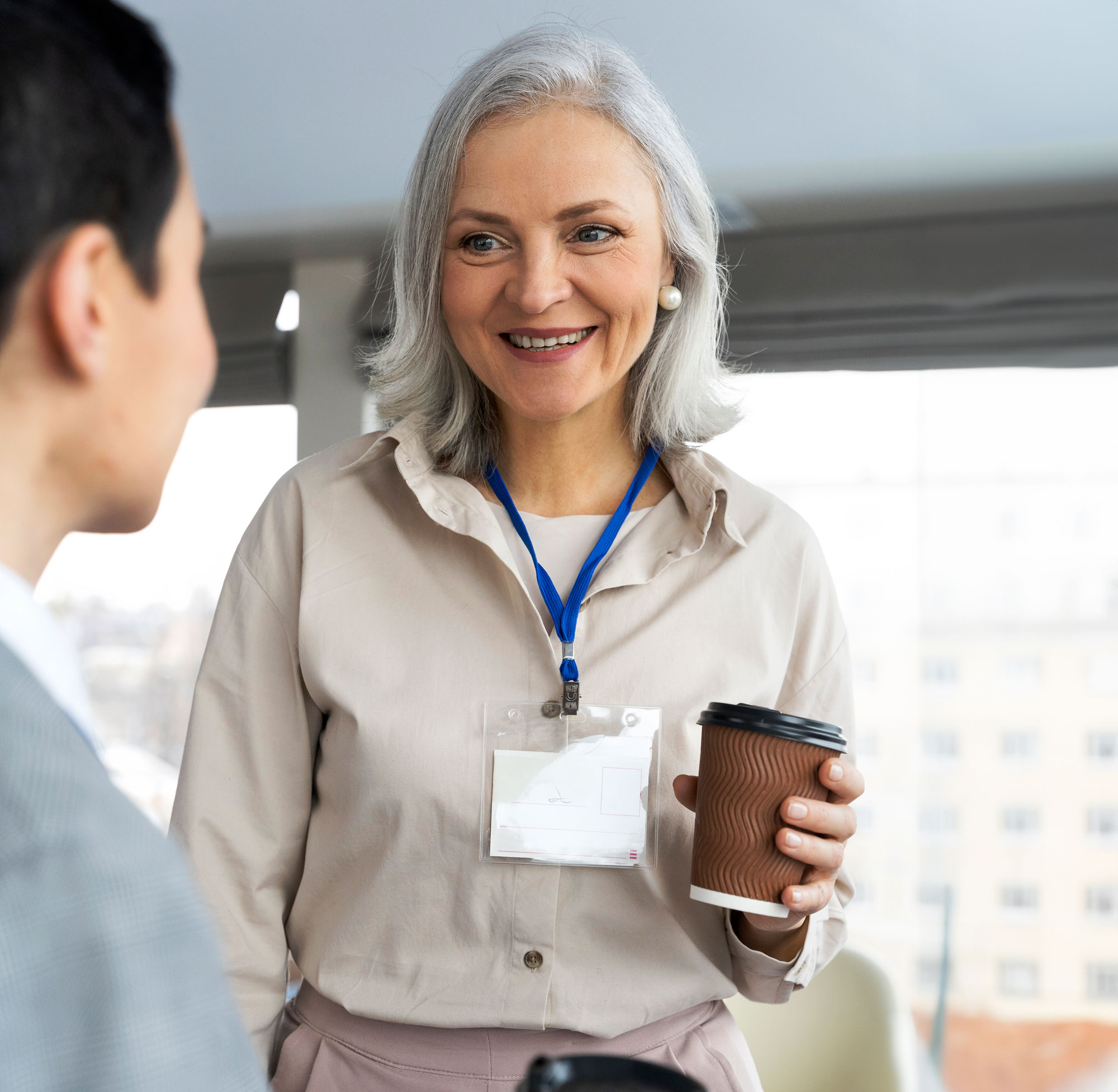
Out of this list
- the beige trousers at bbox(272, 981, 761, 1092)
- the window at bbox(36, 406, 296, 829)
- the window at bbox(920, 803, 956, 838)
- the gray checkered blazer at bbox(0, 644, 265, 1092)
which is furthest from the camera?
the window at bbox(36, 406, 296, 829)

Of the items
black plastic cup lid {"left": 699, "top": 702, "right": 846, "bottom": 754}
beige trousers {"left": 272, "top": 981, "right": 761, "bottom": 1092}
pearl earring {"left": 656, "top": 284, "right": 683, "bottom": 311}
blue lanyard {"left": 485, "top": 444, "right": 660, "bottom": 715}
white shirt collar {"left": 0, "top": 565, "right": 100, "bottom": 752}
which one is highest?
pearl earring {"left": 656, "top": 284, "right": 683, "bottom": 311}

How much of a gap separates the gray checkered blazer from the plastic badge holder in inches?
24.0

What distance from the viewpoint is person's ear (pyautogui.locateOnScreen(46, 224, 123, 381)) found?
429 millimetres

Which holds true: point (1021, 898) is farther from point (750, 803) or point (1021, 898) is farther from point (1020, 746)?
point (750, 803)

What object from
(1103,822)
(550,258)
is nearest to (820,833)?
(550,258)

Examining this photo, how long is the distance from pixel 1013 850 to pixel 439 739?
2.76 m

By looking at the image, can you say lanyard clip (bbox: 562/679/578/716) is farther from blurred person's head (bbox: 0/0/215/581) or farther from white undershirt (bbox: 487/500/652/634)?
blurred person's head (bbox: 0/0/215/581)

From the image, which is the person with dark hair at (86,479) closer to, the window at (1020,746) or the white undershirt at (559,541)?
the white undershirt at (559,541)

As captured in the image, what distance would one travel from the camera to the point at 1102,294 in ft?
10.7

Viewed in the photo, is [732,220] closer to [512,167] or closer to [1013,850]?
[1013,850]

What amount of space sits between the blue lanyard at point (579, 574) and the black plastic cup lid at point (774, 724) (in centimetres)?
20

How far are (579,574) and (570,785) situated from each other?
0.72 ft

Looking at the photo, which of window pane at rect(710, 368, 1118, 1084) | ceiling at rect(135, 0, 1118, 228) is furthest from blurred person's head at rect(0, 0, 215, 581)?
window pane at rect(710, 368, 1118, 1084)

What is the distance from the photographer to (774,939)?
3.34 ft
